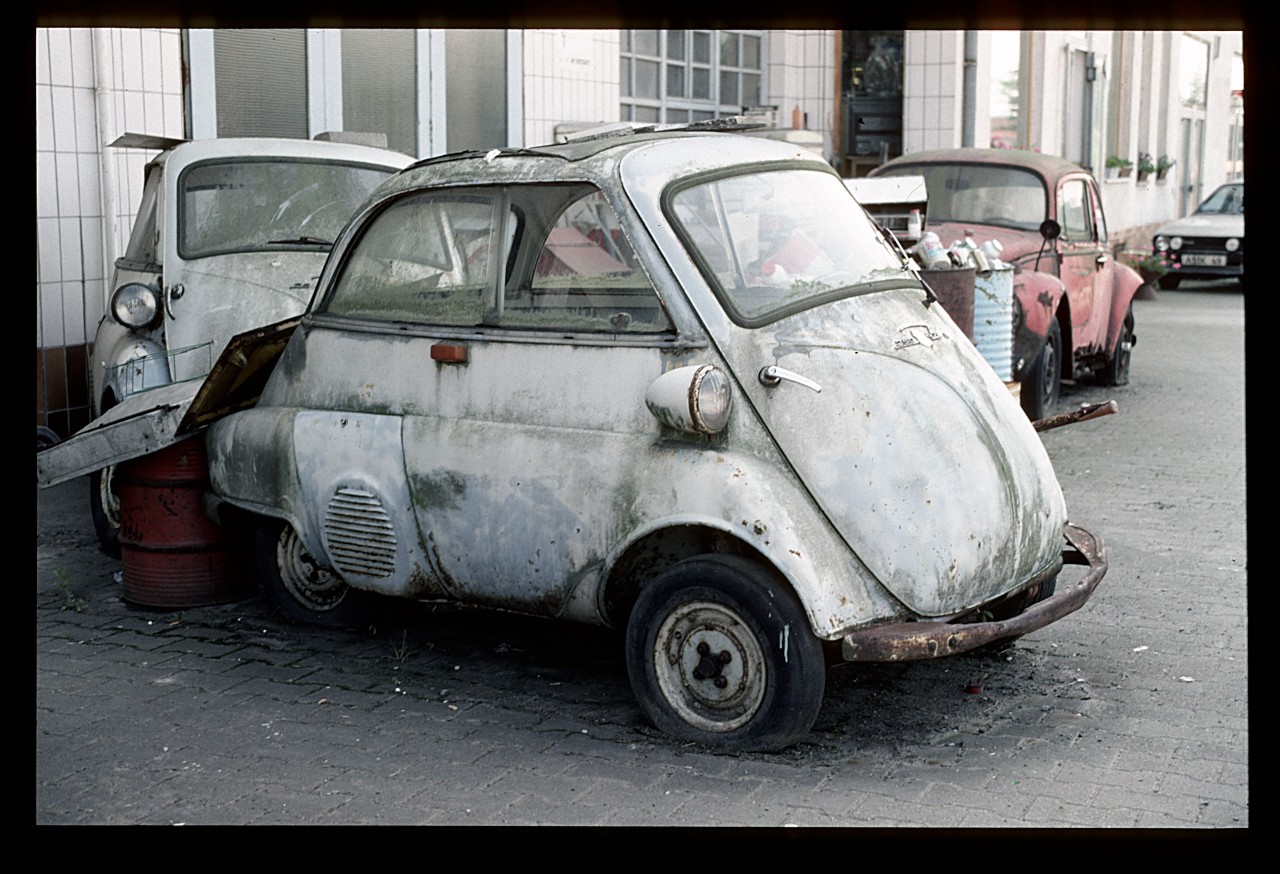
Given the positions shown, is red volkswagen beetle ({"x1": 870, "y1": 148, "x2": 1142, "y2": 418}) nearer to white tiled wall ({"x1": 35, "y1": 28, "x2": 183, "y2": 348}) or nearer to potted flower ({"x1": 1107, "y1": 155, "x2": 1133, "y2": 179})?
white tiled wall ({"x1": 35, "y1": 28, "x2": 183, "y2": 348})

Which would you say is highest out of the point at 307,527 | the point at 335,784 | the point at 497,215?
the point at 497,215

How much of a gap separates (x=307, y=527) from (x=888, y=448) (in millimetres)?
2162

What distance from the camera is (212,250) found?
7.43 m

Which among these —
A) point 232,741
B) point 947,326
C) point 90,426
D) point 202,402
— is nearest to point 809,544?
point 947,326

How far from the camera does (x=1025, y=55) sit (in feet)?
68.8

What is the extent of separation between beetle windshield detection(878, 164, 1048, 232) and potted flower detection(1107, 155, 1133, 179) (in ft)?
46.8

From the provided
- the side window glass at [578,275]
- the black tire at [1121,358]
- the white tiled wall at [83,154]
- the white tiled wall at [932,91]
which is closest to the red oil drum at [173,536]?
the side window glass at [578,275]

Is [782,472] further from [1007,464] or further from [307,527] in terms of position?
[307,527]

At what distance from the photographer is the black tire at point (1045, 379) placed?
1082cm

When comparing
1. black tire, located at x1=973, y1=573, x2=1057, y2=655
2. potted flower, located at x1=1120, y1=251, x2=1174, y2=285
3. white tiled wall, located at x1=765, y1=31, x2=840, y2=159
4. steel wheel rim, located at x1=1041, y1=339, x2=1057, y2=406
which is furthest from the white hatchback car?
potted flower, located at x1=1120, y1=251, x2=1174, y2=285

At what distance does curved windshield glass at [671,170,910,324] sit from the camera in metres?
4.79

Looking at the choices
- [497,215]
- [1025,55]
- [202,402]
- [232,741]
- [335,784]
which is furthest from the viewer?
[1025,55]

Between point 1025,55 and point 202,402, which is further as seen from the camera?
point 1025,55

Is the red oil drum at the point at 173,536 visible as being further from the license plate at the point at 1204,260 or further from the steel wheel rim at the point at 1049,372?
the license plate at the point at 1204,260
